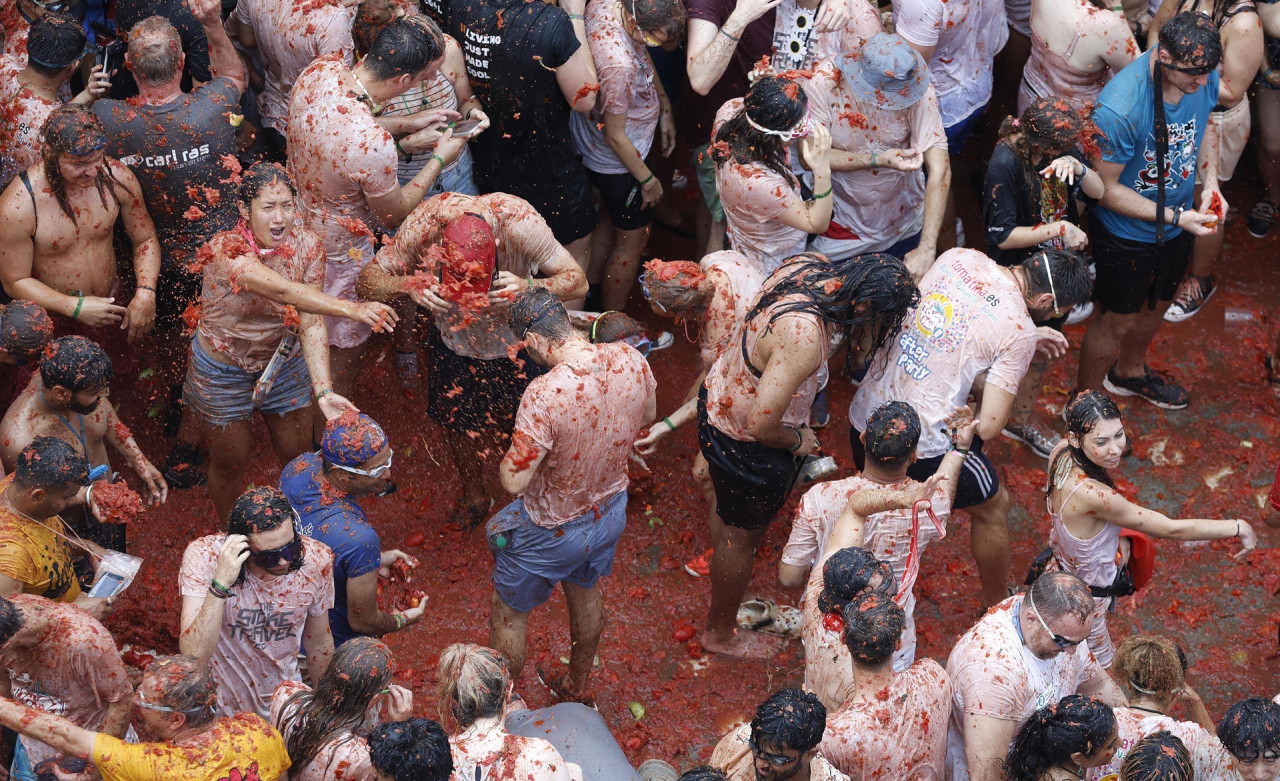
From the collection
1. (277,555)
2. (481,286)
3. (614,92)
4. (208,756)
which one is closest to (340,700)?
(208,756)

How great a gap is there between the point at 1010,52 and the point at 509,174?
138 inches

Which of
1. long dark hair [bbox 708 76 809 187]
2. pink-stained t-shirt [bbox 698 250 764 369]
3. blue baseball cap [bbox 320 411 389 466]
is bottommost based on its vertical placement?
pink-stained t-shirt [bbox 698 250 764 369]

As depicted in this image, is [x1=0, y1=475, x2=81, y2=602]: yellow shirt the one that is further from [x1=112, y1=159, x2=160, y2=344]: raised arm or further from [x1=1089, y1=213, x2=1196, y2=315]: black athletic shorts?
[x1=1089, y1=213, x2=1196, y2=315]: black athletic shorts

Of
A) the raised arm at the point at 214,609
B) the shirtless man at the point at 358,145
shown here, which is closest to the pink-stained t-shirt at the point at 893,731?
the raised arm at the point at 214,609

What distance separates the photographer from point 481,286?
5348mm

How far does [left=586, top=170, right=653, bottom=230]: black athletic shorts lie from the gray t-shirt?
1.98 metres

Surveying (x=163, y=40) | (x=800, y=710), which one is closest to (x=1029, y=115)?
(x=800, y=710)

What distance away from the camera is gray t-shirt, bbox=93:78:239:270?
575cm

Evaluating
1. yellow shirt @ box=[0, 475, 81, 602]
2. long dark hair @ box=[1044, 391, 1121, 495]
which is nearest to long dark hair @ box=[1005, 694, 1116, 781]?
long dark hair @ box=[1044, 391, 1121, 495]

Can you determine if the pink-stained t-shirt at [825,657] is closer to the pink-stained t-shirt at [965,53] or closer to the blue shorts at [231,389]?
the blue shorts at [231,389]

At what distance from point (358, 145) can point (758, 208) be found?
73.1 inches

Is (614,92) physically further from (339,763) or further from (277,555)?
(339,763)

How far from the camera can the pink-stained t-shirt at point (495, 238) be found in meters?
5.39

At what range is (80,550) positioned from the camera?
482cm
